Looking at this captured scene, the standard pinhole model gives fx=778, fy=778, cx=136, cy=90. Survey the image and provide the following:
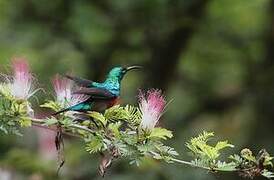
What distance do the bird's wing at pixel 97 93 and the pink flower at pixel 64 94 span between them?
0.26 ft

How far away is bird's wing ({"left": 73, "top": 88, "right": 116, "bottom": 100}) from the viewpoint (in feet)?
8.31

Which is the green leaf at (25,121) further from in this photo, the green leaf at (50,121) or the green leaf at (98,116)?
the green leaf at (98,116)

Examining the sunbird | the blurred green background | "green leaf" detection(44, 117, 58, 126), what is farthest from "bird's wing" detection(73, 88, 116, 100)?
the blurred green background

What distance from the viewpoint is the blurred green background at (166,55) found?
222 inches

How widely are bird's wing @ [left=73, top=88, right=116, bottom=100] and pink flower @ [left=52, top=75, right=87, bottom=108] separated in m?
0.08

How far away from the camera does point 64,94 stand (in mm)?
2682

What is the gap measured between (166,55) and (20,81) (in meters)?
Result: 3.71

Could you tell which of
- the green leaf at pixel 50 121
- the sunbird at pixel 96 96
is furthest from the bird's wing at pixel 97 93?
the green leaf at pixel 50 121

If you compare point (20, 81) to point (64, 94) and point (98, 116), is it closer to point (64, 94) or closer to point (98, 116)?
point (64, 94)

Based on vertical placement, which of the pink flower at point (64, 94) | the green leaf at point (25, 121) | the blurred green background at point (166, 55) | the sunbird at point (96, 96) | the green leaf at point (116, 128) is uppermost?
the blurred green background at point (166, 55)

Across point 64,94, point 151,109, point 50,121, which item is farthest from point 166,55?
point 151,109

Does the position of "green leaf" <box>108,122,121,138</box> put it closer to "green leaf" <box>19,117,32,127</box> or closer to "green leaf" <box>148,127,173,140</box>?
"green leaf" <box>148,127,173,140</box>

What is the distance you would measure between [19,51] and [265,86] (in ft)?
6.47

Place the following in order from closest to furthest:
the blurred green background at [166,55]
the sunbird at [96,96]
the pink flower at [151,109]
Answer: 1. the pink flower at [151,109]
2. the sunbird at [96,96]
3. the blurred green background at [166,55]
